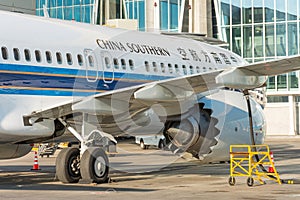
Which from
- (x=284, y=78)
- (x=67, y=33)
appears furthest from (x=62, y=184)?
(x=284, y=78)

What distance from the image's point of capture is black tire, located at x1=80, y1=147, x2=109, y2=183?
18023 mm

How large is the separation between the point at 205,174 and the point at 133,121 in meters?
3.44

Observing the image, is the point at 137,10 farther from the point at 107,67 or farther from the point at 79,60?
the point at 79,60

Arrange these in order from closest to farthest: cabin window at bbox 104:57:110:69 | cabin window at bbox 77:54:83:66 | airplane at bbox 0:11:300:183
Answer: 1. airplane at bbox 0:11:300:183
2. cabin window at bbox 77:54:83:66
3. cabin window at bbox 104:57:110:69

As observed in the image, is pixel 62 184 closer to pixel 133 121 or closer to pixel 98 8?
pixel 133 121

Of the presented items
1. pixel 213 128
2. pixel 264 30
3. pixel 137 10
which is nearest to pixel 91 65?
pixel 213 128

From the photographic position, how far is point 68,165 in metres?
18.5

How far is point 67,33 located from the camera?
741 inches

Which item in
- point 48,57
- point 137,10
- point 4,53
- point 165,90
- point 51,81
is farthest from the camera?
point 137,10

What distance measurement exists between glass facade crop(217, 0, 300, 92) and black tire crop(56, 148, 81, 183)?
4675 cm

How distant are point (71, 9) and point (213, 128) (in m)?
53.0

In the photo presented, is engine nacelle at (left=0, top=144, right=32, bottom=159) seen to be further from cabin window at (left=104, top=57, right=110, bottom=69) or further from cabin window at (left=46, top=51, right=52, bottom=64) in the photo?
cabin window at (left=104, top=57, right=110, bottom=69)

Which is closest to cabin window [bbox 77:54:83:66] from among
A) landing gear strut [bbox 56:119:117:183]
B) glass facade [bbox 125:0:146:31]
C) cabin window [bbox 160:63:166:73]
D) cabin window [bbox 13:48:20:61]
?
landing gear strut [bbox 56:119:117:183]

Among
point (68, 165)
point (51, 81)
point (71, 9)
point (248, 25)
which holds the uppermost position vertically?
point (71, 9)
